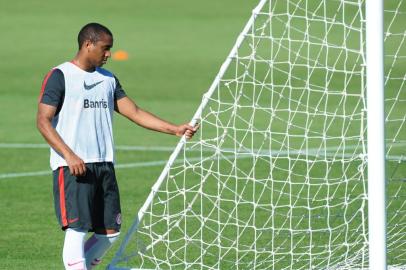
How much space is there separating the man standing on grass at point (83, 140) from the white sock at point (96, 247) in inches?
2.5

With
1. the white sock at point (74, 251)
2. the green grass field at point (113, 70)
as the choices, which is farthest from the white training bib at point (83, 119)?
the green grass field at point (113, 70)

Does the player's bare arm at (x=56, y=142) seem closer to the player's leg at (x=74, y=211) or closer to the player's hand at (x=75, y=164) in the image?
the player's hand at (x=75, y=164)

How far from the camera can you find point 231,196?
11.1 meters

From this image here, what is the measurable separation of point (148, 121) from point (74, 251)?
1.05 metres

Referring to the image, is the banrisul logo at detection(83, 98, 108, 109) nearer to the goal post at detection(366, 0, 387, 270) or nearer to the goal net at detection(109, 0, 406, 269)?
the goal net at detection(109, 0, 406, 269)

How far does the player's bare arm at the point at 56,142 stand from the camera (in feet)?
23.1

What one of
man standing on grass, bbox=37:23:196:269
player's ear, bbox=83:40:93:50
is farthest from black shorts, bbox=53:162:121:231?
player's ear, bbox=83:40:93:50

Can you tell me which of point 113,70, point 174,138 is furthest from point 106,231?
point 113,70

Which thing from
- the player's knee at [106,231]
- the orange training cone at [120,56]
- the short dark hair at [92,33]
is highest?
the orange training cone at [120,56]

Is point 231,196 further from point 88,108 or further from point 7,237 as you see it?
point 88,108

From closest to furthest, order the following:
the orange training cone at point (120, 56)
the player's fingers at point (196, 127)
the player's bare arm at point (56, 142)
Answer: the player's bare arm at point (56, 142) < the player's fingers at point (196, 127) < the orange training cone at point (120, 56)

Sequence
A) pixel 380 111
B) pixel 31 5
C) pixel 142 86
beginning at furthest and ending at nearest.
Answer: pixel 31 5
pixel 142 86
pixel 380 111

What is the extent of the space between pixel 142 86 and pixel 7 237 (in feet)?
33.9

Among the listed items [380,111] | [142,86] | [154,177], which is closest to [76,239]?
[380,111]
